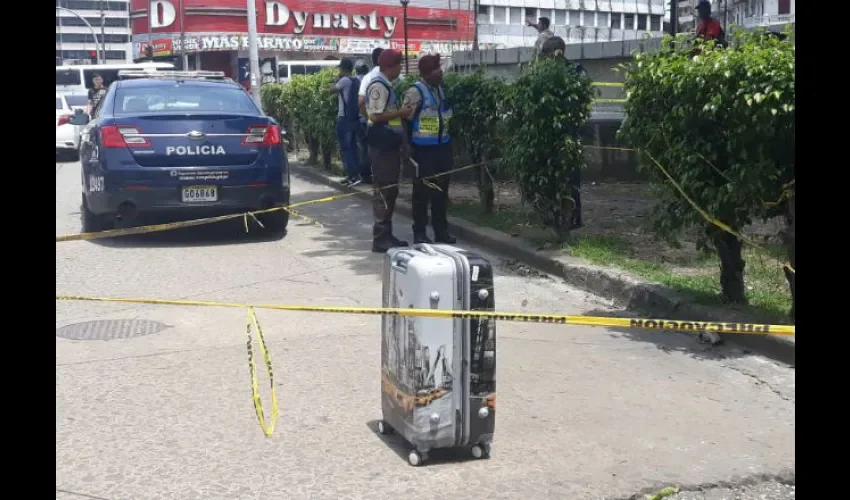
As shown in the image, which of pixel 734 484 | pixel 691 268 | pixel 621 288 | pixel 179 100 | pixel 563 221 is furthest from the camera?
pixel 179 100

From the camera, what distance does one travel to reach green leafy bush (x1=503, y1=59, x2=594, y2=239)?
8875 millimetres

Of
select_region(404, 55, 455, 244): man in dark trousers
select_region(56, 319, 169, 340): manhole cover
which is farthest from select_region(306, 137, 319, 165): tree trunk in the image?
select_region(56, 319, 169, 340): manhole cover

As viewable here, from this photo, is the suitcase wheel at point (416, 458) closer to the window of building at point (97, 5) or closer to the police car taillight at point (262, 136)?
the police car taillight at point (262, 136)

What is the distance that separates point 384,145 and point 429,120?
1.61ft

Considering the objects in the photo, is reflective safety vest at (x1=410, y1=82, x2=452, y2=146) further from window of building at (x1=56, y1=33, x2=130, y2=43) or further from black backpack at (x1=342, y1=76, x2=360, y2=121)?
window of building at (x1=56, y1=33, x2=130, y2=43)

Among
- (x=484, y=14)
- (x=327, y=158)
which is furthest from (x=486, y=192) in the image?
(x=484, y=14)

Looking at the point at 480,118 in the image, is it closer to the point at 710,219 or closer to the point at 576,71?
the point at 576,71

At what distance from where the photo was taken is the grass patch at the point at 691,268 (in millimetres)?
6887

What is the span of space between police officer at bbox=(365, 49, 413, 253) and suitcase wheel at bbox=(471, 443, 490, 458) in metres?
5.15

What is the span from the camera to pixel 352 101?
14.4 metres

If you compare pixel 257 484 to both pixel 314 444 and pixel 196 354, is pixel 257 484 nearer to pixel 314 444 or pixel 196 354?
pixel 314 444
